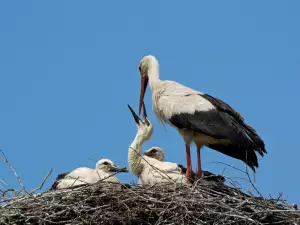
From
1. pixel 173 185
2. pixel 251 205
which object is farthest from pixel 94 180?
pixel 251 205

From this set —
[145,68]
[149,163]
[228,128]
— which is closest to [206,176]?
[149,163]

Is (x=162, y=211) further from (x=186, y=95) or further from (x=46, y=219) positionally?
(x=186, y=95)

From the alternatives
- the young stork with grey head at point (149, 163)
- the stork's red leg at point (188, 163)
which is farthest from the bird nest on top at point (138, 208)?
the stork's red leg at point (188, 163)

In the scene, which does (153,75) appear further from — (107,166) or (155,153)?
(107,166)

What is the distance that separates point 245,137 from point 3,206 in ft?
8.16

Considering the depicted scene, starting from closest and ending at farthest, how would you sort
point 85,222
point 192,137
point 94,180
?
point 85,222
point 94,180
point 192,137

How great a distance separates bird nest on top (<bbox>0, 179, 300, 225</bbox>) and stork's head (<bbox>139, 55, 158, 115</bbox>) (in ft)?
8.07

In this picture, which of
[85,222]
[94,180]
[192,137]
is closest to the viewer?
[85,222]

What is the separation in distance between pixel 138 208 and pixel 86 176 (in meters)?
1.22

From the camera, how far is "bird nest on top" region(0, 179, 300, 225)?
336 inches

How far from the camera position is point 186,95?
1045 centimetres

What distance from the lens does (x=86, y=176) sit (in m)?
9.73

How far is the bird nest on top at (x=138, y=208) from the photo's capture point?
8523mm

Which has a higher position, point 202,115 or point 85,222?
point 202,115
